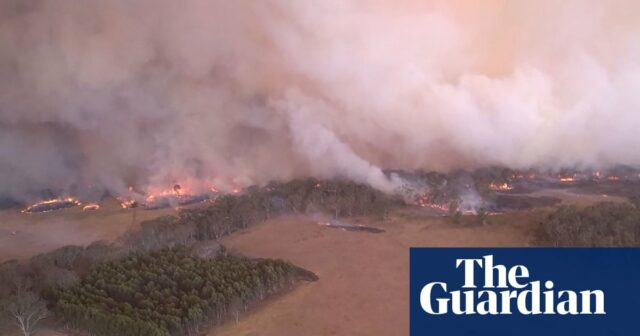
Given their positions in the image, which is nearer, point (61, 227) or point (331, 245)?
point (331, 245)

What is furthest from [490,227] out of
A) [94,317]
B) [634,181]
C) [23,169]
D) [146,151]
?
[23,169]

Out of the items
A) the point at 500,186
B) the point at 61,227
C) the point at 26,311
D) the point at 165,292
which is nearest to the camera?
the point at 26,311

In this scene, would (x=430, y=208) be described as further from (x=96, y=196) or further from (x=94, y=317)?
(x=96, y=196)

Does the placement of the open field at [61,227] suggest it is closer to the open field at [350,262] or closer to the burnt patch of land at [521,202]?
the open field at [350,262]

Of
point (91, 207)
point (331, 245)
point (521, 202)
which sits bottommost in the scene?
point (331, 245)

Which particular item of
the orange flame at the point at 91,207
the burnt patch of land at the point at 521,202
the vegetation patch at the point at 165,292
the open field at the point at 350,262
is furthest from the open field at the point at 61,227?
the burnt patch of land at the point at 521,202

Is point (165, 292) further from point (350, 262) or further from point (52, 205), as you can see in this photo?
point (52, 205)

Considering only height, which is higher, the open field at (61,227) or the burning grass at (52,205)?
the burning grass at (52,205)

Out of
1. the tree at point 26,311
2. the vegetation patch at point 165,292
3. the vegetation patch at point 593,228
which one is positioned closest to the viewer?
the vegetation patch at point 165,292

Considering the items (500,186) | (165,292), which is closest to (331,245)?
(165,292)

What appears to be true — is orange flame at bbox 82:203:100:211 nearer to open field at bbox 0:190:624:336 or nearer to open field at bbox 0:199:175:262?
open field at bbox 0:199:175:262
